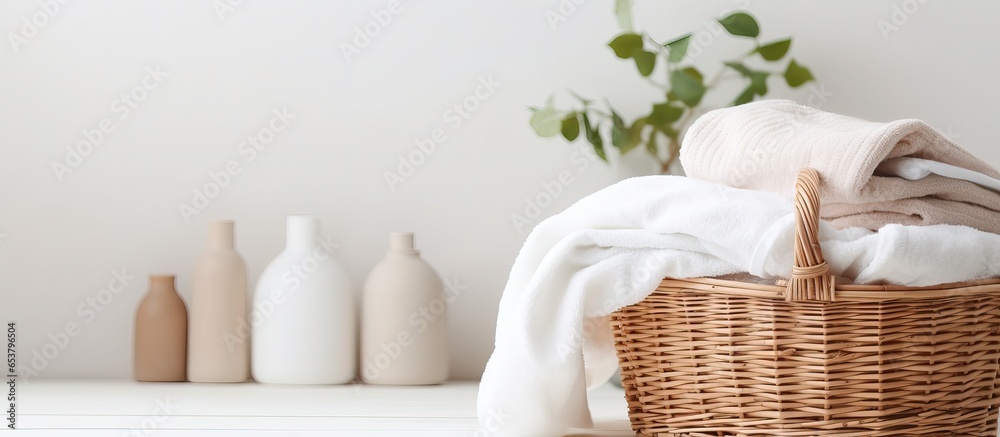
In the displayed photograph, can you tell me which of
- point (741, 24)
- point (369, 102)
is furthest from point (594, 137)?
point (369, 102)

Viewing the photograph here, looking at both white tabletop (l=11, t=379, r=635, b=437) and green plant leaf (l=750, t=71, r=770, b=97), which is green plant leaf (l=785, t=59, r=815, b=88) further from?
white tabletop (l=11, t=379, r=635, b=437)

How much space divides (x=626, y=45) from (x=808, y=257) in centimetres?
64

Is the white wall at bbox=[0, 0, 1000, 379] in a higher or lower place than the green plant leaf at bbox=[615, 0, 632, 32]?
lower

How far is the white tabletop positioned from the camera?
3.10 ft

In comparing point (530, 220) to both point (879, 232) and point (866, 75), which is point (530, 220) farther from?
point (879, 232)

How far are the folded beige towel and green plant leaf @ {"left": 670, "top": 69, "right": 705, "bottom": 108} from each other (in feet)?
1.43

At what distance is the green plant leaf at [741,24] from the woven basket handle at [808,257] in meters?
0.61

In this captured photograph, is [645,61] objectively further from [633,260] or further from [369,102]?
[633,260]

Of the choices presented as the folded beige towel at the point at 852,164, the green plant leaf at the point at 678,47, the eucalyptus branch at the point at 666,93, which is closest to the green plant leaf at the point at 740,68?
the eucalyptus branch at the point at 666,93

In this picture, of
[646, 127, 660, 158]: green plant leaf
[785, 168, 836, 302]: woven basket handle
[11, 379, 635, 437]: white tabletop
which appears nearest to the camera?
[785, 168, 836, 302]: woven basket handle

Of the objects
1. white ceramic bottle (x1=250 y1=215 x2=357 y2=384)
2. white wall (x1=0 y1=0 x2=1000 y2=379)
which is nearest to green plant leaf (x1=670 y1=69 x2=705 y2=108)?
white wall (x1=0 y1=0 x2=1000 y2=379)

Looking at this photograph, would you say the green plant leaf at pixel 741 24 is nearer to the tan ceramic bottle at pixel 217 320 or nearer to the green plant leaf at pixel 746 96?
the green plant leaf at pixel 746 96

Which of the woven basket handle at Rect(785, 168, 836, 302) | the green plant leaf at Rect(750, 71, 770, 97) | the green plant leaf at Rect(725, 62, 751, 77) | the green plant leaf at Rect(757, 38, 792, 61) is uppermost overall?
the green plant leaf at Rect(757, 38, 792, 61)

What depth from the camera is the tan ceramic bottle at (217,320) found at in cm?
127
